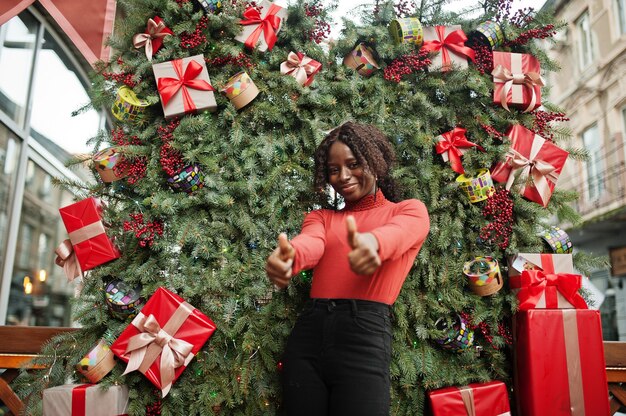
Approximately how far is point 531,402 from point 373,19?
231cm

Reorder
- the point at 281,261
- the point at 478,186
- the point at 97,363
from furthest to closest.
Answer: the point at 478,186
the point at 97,363
the point at 281,261

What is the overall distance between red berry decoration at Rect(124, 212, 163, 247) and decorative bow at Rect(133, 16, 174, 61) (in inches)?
→ 35.9

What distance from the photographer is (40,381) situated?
2.51 metres

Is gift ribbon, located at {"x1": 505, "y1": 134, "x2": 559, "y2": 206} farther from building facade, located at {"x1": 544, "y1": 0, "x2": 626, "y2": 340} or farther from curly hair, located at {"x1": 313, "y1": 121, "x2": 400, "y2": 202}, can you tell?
building facade, located at {"x1": 544, "y1": 0, "x2": 626, "y2": 340}

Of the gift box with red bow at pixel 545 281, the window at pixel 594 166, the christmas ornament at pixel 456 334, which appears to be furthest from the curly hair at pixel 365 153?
the window at pixel 594 166

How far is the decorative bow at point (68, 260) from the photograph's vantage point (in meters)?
2.61

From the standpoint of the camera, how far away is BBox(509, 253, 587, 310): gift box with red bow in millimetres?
2625

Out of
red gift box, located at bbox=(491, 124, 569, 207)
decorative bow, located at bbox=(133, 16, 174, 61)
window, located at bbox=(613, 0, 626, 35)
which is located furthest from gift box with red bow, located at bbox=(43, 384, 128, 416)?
window, located at bbox=(613, 0, 626, 35)

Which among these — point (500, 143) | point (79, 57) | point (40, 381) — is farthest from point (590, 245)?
point (40, 381)

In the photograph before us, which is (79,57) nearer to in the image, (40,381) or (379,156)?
(40,381)

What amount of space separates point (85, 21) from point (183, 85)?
1.19 meters

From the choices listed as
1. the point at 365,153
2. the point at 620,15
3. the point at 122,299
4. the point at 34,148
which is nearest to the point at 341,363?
the point at 365,153

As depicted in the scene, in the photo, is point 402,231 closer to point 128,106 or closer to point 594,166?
point 128,106

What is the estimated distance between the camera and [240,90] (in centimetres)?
264
